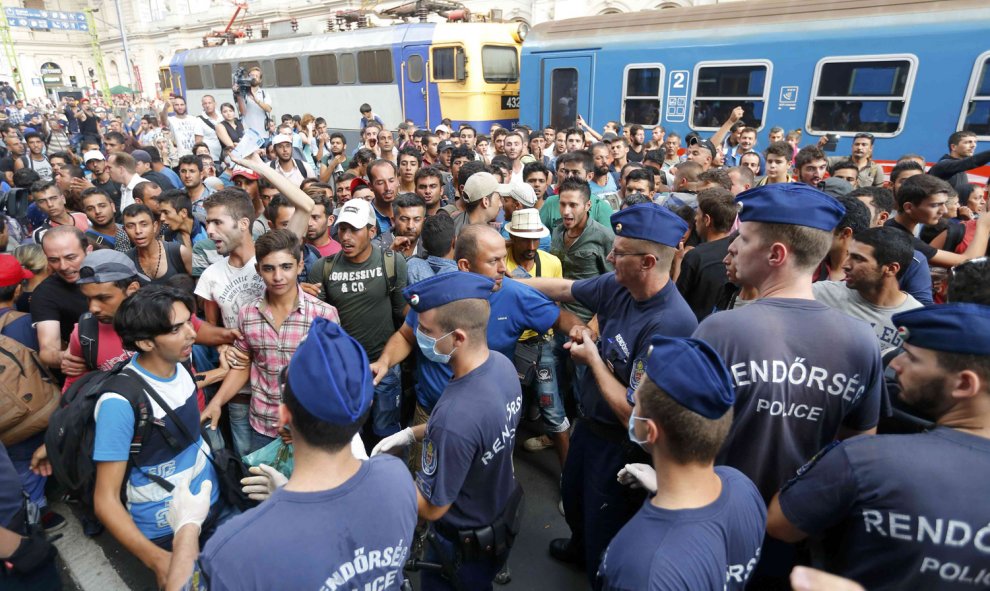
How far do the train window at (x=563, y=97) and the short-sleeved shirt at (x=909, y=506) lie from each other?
1030 cm

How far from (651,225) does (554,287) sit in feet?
3.25

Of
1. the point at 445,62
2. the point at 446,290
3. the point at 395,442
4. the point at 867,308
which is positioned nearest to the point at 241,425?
the point at 395,442

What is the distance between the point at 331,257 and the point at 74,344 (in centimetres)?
153

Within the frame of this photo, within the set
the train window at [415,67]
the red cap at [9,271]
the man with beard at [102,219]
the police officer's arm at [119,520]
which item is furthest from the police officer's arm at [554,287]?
the train window at [415,67]

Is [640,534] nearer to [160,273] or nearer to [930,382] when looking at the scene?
[930,382]

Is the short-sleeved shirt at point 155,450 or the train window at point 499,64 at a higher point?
the train window at point 499,64

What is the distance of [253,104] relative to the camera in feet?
30.5

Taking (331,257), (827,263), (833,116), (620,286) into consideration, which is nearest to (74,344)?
(331,257)

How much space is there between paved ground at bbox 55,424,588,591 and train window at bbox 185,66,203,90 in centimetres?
1989

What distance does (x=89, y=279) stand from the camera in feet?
9.05

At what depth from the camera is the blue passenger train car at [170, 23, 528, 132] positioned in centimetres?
1302

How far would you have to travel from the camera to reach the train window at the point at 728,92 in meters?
8.50

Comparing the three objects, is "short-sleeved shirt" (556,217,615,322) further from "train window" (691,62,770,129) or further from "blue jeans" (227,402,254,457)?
"train window" (691,62,770,129)

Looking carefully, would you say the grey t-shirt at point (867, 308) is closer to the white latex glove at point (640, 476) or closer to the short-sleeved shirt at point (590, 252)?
the white latex glove at point (640, 476)
